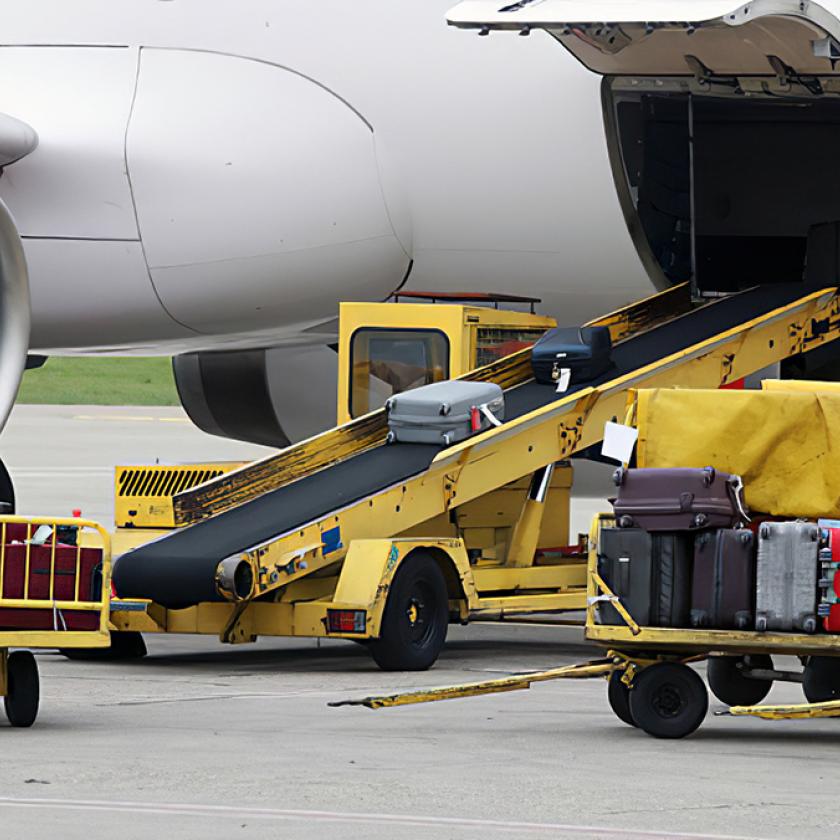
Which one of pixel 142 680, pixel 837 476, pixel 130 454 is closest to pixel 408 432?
pixel 142 680

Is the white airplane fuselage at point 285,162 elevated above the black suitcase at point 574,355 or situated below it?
above

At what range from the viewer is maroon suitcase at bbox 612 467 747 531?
29.7ft

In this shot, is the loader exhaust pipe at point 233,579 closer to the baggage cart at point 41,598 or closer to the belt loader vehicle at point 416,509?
the belt loader vehicle at point 416,509

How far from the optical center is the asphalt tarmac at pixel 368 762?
674 centimetres

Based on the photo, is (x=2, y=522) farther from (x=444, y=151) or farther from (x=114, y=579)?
(x=444, y=151)

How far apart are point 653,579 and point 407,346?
4.73 meters

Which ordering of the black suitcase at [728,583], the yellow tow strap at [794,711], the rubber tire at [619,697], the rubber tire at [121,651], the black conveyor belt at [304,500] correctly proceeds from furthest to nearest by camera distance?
the rubber tire at [121,651]
the black conveyor belt at [304,500]
the rubber tire at [619,697]
the black suitcase at [728,583]
the yellow tow strap at [794,711]

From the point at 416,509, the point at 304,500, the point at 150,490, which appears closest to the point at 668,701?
the point at 416,509

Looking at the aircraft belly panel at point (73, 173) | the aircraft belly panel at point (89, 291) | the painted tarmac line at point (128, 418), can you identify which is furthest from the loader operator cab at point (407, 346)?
the painted tarmac line at point (128, 418)

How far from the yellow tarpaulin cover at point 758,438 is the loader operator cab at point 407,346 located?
3.95 metres

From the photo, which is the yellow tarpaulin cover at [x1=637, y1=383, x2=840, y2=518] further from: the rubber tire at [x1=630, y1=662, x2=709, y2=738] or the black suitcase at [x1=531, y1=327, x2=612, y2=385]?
the black suitcase at [x1=531, y1=327, x2=612, y2=385]

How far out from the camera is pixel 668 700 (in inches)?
358

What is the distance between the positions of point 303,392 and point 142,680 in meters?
5.77

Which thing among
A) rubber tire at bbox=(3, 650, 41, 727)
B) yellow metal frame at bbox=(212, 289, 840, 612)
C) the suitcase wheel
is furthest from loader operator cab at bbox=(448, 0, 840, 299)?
rubber tire at bbox=(3, 650, 41, 727)
